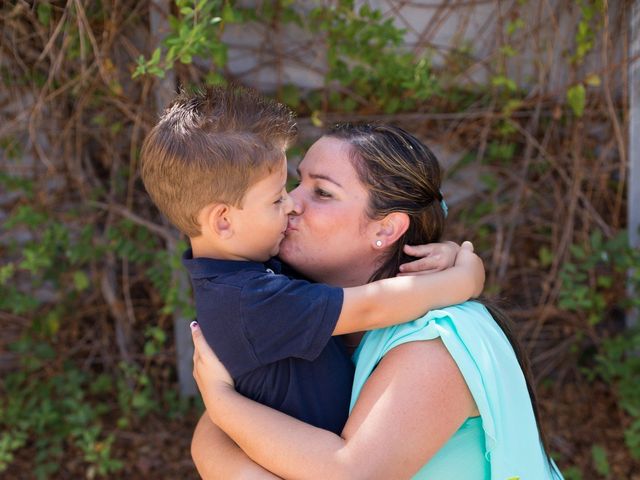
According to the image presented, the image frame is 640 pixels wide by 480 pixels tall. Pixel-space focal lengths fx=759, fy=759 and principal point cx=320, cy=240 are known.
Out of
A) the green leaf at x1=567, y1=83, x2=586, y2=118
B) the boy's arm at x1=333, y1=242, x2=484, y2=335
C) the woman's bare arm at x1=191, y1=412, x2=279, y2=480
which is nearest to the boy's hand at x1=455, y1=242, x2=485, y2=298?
the boy's arm at x1=333, y1=242, x2=484, y2=335

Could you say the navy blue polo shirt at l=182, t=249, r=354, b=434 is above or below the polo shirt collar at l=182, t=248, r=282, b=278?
below

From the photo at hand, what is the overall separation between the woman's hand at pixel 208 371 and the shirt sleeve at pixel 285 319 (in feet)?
0.43

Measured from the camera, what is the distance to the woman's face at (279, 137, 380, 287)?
6.94 feet

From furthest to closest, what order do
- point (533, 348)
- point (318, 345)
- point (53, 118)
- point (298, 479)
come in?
point (533, 348) < point (53, 118) < point (318, 345) < point (298, 479)

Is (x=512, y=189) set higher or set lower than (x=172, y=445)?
higher

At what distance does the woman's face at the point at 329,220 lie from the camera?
2.12 m

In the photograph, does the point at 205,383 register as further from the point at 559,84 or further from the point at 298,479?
the point at 559,84

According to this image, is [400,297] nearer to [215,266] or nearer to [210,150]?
[215,266]

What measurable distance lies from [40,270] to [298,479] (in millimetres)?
2827

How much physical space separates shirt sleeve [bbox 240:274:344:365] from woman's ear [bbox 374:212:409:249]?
356 mm

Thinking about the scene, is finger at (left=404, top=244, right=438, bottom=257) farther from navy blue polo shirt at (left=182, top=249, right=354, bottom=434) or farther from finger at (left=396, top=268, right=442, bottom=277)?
navy blue polo shirt at (left=182, top=249, right=354, bottom=434)

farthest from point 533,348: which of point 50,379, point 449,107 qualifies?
point 50,379

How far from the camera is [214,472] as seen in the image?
195 cm

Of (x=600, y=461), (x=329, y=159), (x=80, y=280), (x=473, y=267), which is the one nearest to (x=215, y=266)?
(x=329, y=159)
